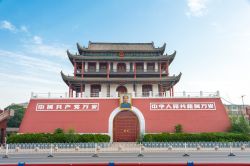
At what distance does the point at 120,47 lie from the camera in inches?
1068

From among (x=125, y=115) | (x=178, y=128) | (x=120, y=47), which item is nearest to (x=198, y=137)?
A: (x=178, y=128)

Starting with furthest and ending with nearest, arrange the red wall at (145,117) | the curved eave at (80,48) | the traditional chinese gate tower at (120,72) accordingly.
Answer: the curved eave at (80,48) < the traditional chinese gate tower at (120,72) < the red wall at (145,117)

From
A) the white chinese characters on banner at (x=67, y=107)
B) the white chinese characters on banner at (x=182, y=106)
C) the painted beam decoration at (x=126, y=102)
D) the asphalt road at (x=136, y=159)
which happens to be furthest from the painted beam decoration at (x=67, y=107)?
the asphalt road at (x=136, y=159)

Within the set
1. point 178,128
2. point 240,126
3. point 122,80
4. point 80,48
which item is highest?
point 80,48

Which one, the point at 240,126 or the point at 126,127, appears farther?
the point at 126,127

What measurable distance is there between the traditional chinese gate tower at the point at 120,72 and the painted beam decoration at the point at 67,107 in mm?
3187

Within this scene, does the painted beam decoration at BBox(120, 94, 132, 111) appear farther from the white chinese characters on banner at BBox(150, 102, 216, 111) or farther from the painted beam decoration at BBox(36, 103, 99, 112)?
the painted beam decoration at BBox(36, 103, 99, 112)

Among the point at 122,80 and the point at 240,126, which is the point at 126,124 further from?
the point at 240,126

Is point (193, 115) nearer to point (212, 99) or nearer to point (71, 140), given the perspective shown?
point (212, 99)

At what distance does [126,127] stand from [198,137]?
6.51 metres

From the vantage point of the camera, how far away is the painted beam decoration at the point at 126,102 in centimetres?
1888

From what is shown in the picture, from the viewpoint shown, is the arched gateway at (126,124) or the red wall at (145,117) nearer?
the red wall at (145,117)

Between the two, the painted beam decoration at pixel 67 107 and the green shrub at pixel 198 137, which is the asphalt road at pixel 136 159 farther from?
the painted beam decoration at pixel 67 107

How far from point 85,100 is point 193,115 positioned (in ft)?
34.2
